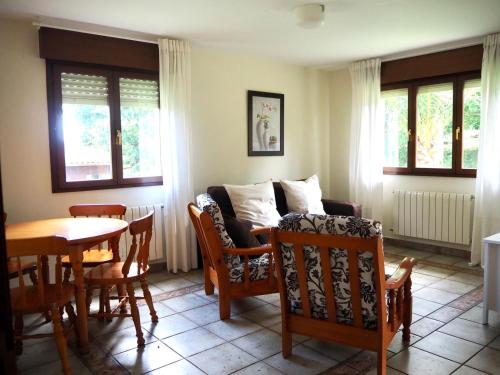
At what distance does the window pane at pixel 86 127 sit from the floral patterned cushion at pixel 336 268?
7.62ft

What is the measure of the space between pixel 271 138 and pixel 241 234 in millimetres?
2206

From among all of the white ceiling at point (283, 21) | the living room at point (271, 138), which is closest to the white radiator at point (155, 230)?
the living room at point (271, 138)

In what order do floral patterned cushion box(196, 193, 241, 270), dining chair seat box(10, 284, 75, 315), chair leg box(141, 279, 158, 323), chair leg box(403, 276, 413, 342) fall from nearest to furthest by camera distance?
1. dining chair seat box(10, 284, 75, 315)
2. chair leg box(403, 276, 413, 342)
3. chair leg box(141, 279, 158, 323)
4. floral patterned cushion box(196, 193, 241, 270)

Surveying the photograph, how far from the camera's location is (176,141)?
3.99m

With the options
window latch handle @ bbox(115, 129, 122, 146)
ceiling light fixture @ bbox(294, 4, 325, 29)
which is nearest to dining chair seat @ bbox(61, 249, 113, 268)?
window latch handle @ bbox(115, 129, 122, 146)

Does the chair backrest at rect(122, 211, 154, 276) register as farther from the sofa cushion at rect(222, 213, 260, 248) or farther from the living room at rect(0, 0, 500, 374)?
the sofa cushion at rect(222, 213, 260, 248)

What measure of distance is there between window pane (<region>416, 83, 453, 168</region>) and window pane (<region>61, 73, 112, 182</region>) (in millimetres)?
3585

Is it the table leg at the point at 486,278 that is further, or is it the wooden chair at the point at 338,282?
the table leg at the point at 486,278

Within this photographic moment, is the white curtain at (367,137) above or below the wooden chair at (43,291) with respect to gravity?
above

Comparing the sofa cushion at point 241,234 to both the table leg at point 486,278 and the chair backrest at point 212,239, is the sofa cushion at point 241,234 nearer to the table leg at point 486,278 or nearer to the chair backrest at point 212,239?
the chair backrest at point 212,239

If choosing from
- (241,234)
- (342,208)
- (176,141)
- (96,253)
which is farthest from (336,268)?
(342,208)

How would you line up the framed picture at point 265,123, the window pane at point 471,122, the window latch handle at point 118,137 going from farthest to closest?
the framed picture at point 265,123
the window pane at point 471,122
the window latch handle at point 118,137

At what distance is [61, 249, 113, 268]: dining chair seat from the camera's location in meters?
2.91

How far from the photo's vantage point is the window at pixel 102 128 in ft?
11.5
